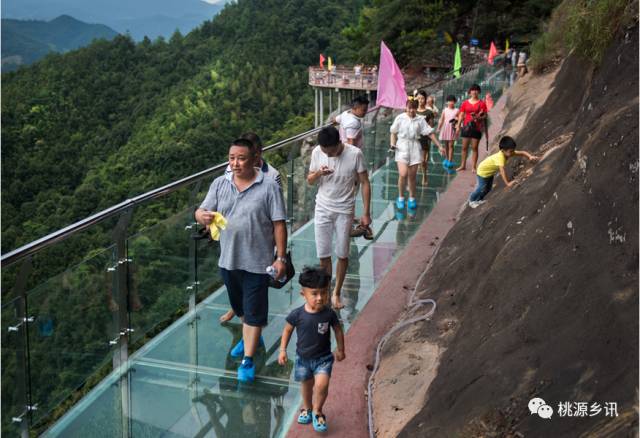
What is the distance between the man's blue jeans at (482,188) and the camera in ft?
31.2

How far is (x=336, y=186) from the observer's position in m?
6.96

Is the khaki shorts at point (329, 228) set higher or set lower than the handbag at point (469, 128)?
lower

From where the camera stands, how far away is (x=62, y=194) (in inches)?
2835

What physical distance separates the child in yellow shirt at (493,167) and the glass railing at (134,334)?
2.54 metres

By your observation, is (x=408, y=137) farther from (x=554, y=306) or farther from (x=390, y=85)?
(x=554, y=306)

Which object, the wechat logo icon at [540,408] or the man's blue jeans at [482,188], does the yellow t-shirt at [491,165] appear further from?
the wechat logo icon at [540,408]

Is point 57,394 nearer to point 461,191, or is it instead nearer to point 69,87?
point 461,191

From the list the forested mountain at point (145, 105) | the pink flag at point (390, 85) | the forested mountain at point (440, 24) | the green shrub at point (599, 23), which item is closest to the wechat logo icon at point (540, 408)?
the green shrub at point (599, 23)

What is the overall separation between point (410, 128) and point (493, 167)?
1.59 m

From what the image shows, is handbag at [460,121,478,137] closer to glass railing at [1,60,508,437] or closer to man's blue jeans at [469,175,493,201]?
man's blue jeans at [469,175,493,201]

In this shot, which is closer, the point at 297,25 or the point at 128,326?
the point at 128,326

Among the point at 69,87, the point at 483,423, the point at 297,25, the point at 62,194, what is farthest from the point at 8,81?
the point at 483,423

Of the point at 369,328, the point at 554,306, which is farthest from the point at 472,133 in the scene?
the point at 554,306

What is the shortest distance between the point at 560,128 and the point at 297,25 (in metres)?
110
